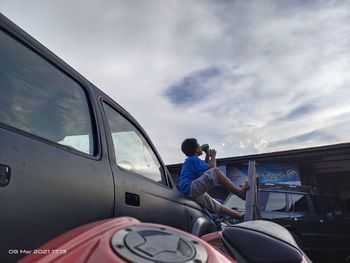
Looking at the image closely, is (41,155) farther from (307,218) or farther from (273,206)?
(307,218)

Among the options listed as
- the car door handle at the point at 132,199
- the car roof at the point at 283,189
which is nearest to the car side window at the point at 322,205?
the car roof at the point at 283,189

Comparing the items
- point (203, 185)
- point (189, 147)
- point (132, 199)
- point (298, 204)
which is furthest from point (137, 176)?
point (298, 204)

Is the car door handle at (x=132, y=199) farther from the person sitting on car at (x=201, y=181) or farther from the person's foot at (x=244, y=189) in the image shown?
the person's foot at (x=244, y=189)

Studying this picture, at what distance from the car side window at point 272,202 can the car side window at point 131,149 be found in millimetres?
6093

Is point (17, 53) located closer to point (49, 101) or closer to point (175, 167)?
point (49, 101)

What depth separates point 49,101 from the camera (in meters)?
1.53

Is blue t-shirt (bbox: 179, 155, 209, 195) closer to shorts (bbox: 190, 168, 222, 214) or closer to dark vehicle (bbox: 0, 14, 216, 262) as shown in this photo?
shorts (bbox: 190, 168, 222, 214)

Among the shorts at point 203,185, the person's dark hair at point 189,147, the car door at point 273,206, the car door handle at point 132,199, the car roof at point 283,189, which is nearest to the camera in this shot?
the car door handle at point 132,199

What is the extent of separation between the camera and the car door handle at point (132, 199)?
177 centimetres

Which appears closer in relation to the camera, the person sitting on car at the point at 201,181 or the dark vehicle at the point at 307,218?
the person sitting on car at the point at 201,181

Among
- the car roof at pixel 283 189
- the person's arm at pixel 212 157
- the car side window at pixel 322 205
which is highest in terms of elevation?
the person's arm at pixel 212 157

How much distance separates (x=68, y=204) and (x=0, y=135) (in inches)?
14.8

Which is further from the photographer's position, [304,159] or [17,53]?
[304,159]

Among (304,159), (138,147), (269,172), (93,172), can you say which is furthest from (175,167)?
(93,172)
